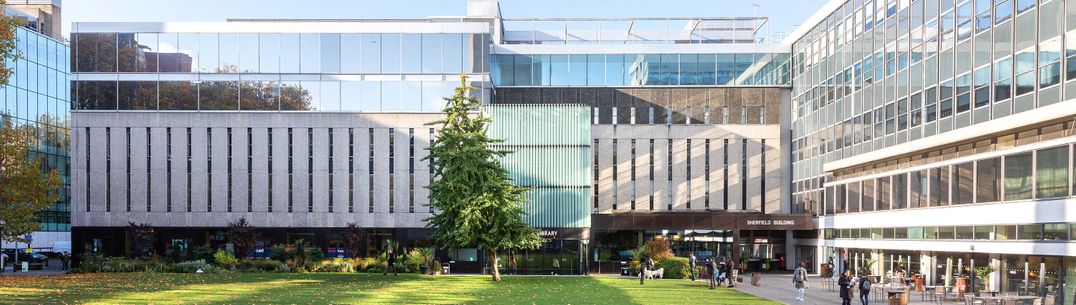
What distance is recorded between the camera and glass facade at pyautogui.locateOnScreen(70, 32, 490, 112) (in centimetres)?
6488

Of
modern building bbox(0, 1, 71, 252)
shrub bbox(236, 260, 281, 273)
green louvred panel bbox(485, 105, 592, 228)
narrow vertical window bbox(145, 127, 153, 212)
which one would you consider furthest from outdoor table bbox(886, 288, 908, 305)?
modern building bbox(0, 1, 71, 252)

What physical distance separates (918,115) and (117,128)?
5123 centimetres

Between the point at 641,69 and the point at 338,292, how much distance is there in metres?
38.8

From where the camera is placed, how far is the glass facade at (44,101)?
7925 cm

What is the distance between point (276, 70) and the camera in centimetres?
6538

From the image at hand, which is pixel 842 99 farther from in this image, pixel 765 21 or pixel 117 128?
pixel 117 128

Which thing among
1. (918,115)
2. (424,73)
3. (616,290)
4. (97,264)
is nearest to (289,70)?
(424,73)

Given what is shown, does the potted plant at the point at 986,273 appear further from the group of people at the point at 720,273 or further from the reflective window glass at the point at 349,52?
the reflective window glass at the point at 349,52

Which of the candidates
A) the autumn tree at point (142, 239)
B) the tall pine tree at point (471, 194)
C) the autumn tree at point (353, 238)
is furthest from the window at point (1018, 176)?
the autumn tree at point (142, 239)

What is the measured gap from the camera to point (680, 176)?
69625 mm

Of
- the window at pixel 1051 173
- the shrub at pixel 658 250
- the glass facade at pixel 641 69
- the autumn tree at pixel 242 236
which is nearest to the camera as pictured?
the window at pixel 1051 173

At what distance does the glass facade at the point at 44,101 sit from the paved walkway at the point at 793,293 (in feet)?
192

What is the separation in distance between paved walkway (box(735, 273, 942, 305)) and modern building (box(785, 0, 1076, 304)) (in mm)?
3492

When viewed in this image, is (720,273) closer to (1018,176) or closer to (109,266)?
(1018,176)
